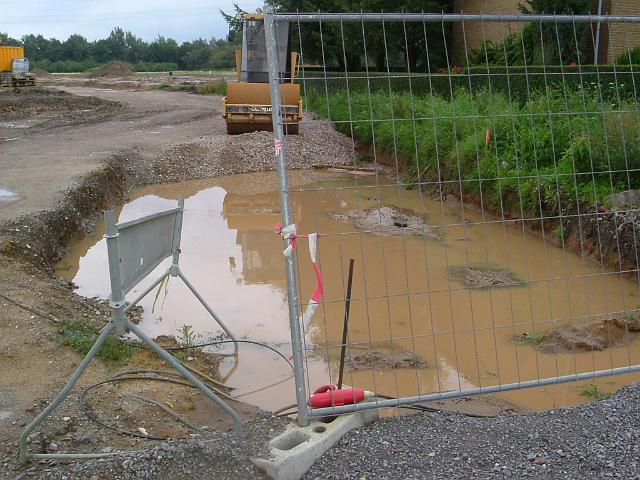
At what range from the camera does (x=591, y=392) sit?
5.50 m

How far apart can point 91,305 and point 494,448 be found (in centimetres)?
481

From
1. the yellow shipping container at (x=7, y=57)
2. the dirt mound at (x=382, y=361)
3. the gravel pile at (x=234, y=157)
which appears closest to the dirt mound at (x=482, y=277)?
the dirt mound at (x=382, y=361)

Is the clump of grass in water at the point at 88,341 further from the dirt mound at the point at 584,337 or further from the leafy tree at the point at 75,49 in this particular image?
the leafy tree at the point at 75,49

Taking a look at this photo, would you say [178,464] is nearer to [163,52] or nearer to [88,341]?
[88,341]

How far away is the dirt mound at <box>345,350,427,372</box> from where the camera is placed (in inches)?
242

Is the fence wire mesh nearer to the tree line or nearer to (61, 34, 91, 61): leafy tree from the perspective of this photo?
the tree line

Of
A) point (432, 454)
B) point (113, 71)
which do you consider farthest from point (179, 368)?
point (113, 71)

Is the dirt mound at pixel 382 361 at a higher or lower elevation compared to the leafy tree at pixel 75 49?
lower

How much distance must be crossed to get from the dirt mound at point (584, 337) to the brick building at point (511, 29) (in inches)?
353

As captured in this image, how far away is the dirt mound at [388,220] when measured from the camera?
11.0 metres

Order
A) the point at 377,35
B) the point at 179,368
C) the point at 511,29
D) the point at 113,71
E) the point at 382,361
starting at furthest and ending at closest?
the point at 113,71 → the point at 377,35 → the point at 511,29 → the point at 382,361 → the point at 179,368

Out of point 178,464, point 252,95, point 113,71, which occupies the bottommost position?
point 178,464

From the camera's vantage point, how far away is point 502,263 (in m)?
9.43

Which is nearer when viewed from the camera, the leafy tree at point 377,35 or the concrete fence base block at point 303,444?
the concrete fence base block at point 303,444
